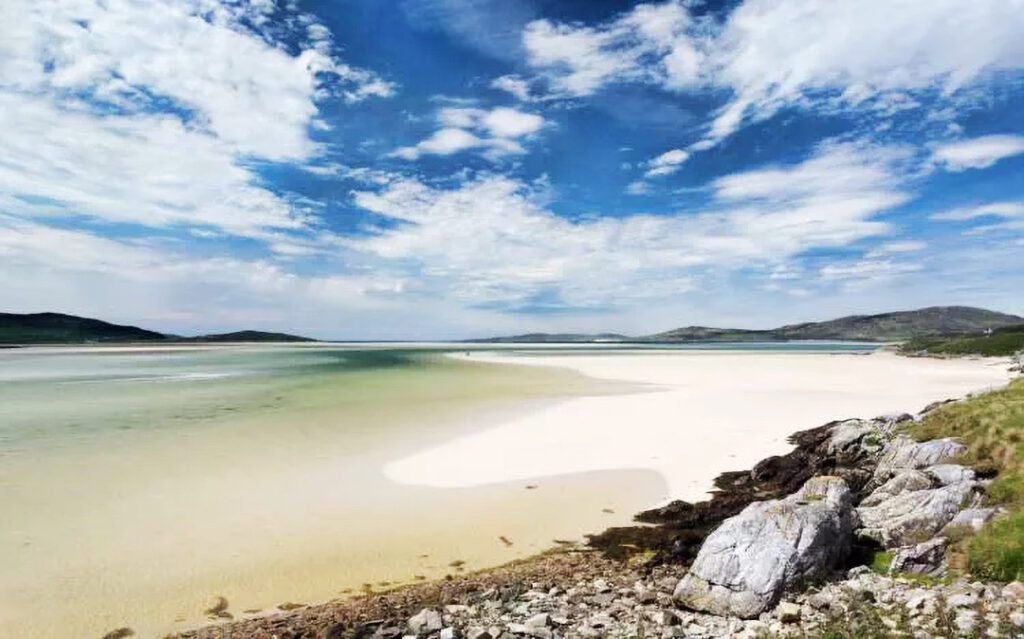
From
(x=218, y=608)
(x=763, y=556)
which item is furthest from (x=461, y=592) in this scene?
(x=763, y=556)

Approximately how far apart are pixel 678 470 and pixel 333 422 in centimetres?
1782

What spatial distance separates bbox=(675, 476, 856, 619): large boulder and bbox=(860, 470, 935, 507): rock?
9.11 ft

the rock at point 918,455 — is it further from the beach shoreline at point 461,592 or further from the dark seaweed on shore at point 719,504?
the beach shoreline at point 461,592

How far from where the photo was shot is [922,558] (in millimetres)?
8656

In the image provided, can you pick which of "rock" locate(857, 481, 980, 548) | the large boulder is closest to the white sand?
"rock" locate(857, 481, 980, 548)

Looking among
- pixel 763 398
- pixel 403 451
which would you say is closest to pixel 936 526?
pixel 403 451

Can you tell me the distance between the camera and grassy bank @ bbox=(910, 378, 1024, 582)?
8.05 m

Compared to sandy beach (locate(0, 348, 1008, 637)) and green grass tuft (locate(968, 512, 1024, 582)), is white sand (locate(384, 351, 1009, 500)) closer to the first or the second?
sandy beach (locate(0, 348, 1008, 637))

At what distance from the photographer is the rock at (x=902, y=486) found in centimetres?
1141

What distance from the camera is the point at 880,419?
20.4m

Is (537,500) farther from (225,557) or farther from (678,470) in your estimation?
(225,557)

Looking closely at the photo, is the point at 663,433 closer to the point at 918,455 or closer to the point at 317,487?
the point at 918,455

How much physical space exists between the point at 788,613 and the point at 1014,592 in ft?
9.68

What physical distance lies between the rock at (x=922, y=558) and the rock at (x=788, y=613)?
2337mm
